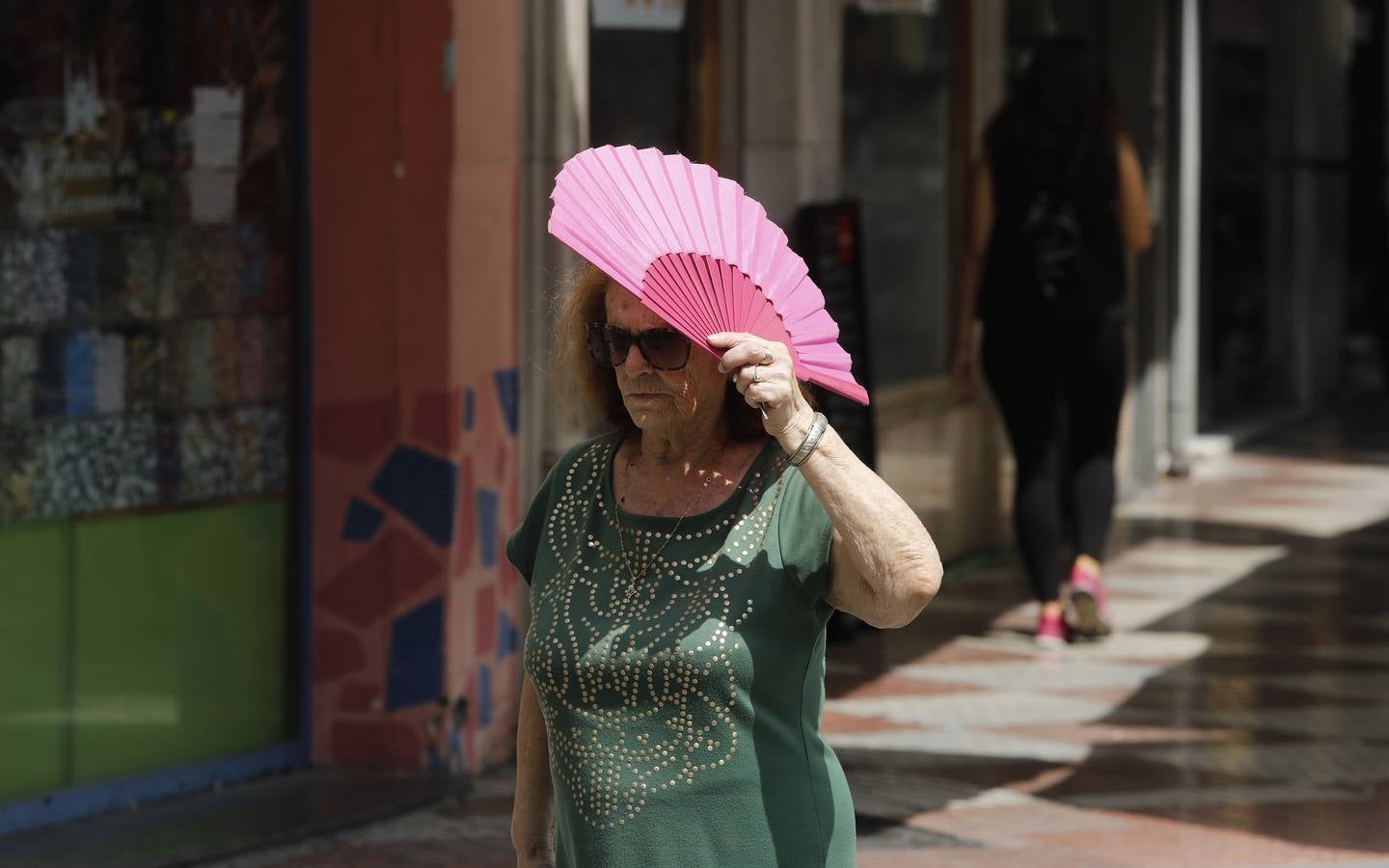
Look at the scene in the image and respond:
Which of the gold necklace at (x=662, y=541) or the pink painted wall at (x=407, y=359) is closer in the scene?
the gold necklace at (x=662, y=541)

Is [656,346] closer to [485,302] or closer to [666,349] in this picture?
[666,349]

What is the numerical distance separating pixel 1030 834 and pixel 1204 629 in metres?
3.24

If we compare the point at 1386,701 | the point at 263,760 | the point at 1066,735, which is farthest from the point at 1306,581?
the point at 263,760

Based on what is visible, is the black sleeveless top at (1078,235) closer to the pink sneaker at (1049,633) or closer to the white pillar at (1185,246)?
the pink sneaker at (1049,633)

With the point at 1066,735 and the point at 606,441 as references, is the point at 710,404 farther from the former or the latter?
the point at 1066,735

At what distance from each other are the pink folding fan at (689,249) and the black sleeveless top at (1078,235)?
5643 millimetres

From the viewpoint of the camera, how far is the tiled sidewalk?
5898mm

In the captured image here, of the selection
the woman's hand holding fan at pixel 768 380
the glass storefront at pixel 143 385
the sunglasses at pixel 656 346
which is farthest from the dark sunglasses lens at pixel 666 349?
the glass storefront at pixel 143 385

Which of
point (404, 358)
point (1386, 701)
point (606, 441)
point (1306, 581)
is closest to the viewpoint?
point (606, 441)

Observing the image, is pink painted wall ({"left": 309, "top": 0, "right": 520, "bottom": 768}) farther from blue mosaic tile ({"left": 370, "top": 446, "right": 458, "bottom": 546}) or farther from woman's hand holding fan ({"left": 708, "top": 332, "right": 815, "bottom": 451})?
woman's hand holding fan ({"left": 708, "top": 332, "right": 815, "bottom": 451})

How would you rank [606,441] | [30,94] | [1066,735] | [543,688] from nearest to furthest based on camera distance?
[543,688]
[606,441]
[30,94]
[1066,735]

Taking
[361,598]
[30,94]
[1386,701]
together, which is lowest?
[1386,701]

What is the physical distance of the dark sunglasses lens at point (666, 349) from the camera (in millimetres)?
2912

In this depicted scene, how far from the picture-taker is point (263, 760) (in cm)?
650
